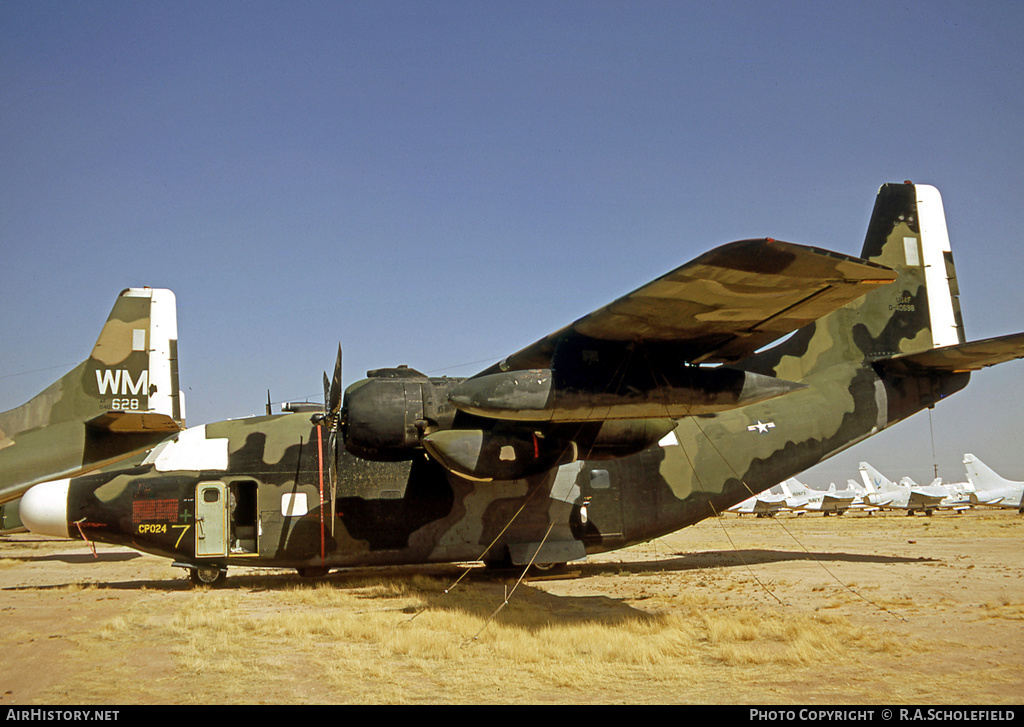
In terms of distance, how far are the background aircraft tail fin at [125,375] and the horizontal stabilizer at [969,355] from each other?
16.2 m

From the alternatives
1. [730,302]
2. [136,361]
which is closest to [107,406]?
[136,361]

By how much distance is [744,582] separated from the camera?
13164 mm

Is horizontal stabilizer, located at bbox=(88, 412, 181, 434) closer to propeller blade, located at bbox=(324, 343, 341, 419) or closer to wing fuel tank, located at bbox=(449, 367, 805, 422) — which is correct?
propeller blade, located at bbox=(324, 343, 341, 419)

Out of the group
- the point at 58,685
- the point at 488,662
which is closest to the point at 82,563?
the point at 58,685

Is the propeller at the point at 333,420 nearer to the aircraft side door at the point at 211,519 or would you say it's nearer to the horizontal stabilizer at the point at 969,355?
the aircraft side door at the point at 211,519

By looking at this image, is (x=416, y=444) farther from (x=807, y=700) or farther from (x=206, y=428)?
(x=807, y=700)

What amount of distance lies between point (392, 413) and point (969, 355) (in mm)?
10517

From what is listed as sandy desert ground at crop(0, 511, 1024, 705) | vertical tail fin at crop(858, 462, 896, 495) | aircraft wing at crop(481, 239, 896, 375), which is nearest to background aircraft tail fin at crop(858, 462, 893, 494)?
vertical tail fin at crop(858, 462, 896, 495)

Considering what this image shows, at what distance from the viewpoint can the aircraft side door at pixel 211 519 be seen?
12.9 meters

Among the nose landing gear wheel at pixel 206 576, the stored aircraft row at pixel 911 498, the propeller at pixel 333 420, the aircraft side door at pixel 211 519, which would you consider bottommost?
the stored aircraft row at pixel 911 498

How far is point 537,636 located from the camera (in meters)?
8.47

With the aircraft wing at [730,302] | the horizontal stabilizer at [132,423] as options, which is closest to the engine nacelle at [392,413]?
the aircraft wing at [730,302]

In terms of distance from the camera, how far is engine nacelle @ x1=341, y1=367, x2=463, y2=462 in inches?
437

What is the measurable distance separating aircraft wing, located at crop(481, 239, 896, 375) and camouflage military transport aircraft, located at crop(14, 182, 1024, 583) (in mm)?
32
